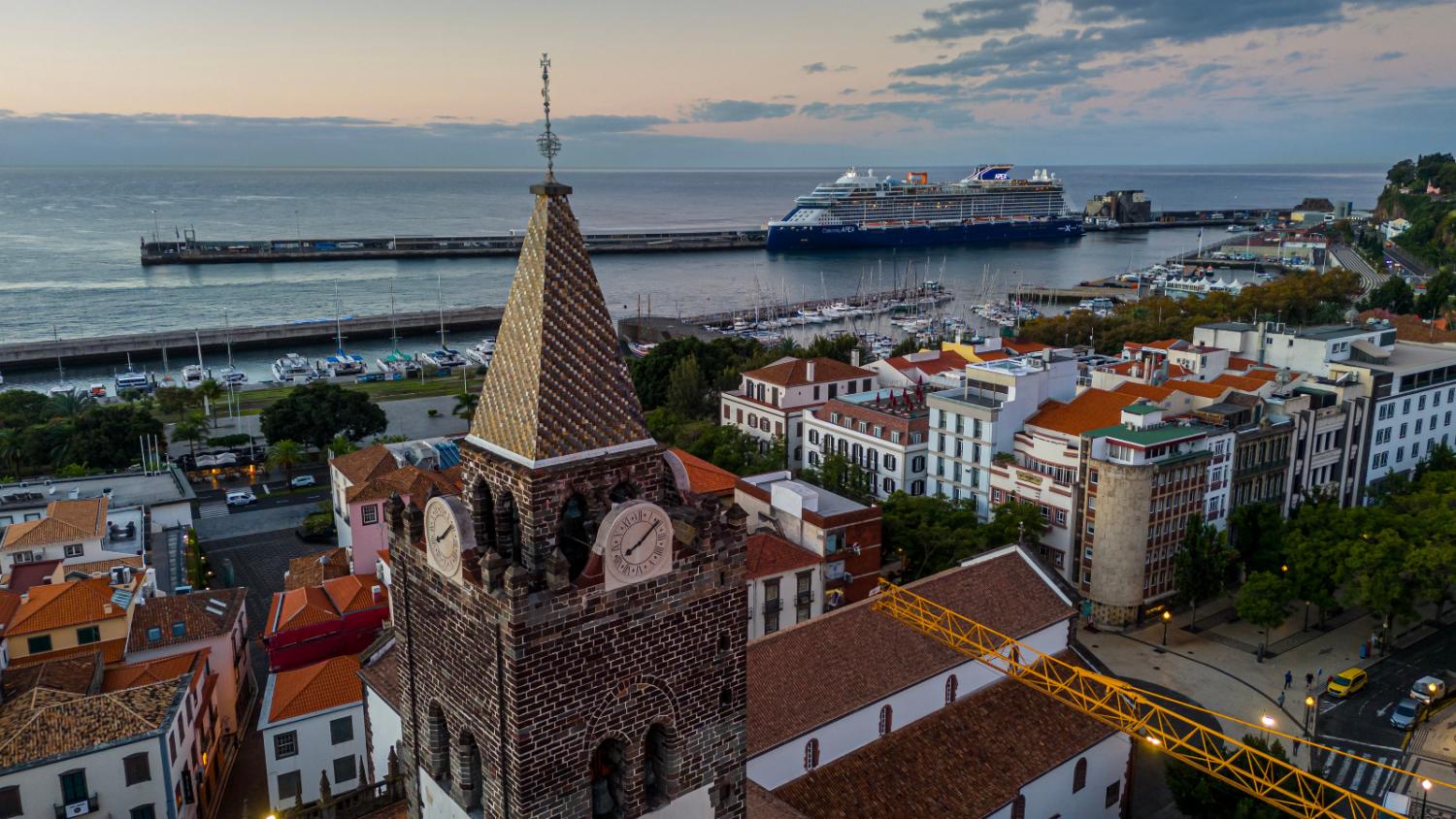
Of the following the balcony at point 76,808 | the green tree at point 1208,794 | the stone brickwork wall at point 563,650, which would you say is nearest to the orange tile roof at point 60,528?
the balcony at point 76,808

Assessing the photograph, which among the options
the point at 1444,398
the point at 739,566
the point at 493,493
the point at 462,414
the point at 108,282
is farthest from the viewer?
the point at 108,282

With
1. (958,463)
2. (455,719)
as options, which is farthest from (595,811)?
(958,463)

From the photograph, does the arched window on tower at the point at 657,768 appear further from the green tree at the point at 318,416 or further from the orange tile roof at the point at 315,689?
the green tree at the point at 318,416

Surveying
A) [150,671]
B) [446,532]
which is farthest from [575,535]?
[150,671]

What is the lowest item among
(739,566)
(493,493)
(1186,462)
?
(1186,462)

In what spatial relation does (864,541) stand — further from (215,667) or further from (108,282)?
(108,282)

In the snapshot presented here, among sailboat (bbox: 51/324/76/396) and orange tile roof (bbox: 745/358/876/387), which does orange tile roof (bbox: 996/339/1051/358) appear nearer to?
orange tile roof (bbox: 745/358/876/387)

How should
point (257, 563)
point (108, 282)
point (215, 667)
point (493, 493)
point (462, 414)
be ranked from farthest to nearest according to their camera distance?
point (108, 282), point (462, 414), point (257, 563), point (215, 667), point (493, 493)
